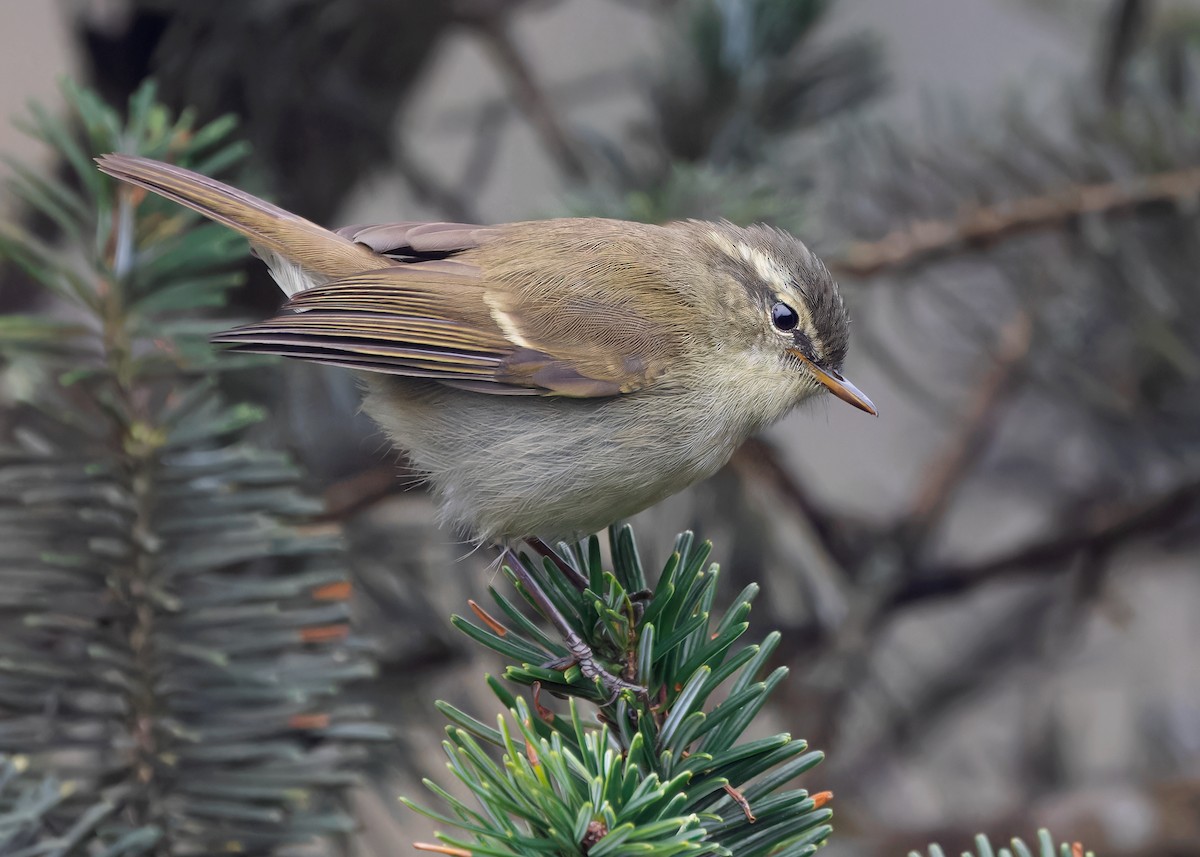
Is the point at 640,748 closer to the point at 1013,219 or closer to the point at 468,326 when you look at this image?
the point at 468,326

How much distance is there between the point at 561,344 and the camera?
6.30ft

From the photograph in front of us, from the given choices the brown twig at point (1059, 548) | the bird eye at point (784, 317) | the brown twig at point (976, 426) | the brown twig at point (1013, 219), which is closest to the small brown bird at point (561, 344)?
the bird eye at point (784, 317)

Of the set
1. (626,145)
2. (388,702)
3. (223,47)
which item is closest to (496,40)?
(626,145)

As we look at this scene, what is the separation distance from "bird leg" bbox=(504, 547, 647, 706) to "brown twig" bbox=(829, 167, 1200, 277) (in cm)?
81

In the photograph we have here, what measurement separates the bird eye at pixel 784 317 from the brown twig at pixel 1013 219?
0.12 m

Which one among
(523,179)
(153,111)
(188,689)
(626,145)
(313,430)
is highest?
(523,179)

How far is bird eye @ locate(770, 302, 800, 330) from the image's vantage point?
2.01m

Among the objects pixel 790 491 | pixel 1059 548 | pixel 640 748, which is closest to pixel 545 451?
pixel 790 491

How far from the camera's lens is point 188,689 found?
141 centimetres

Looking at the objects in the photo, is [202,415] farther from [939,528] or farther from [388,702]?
[939,528]

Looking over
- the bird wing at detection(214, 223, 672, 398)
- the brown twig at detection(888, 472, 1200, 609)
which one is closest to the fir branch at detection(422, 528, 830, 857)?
the bird wing at detection(214, 223, 672, 398)

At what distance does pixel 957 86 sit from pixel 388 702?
1560 millimetres

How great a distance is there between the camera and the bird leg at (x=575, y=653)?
48.6 inches

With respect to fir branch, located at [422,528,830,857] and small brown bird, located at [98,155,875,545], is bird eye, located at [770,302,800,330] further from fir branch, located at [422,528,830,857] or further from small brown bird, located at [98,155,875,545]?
fir branch, located at [422,528,830,857]
